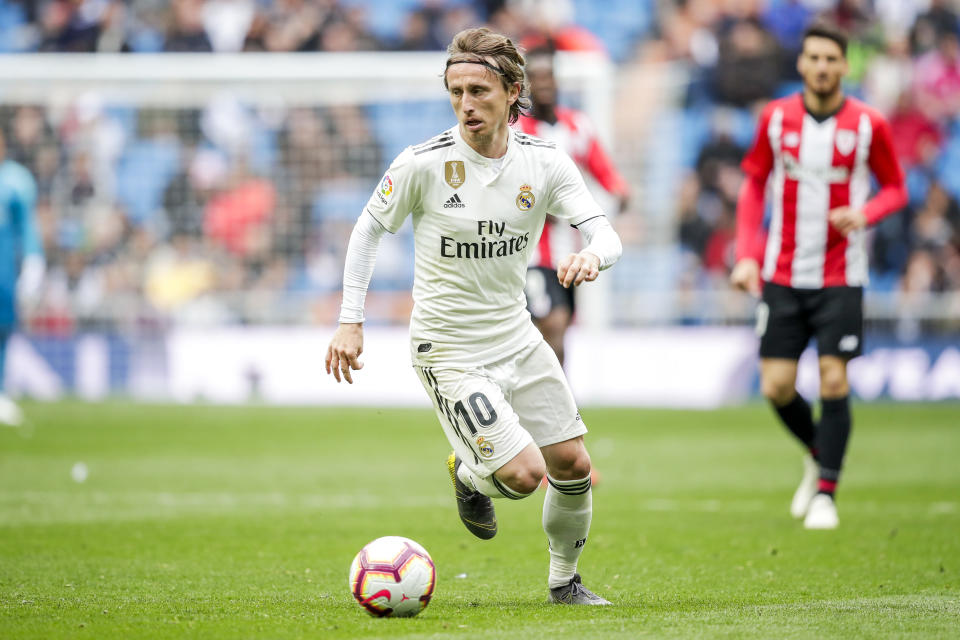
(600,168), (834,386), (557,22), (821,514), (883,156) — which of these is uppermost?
(557,22)

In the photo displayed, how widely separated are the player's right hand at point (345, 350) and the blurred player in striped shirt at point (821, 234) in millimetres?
3289

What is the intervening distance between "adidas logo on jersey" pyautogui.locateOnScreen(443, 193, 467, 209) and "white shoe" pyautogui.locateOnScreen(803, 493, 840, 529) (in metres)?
3.43

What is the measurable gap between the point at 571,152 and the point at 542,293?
1.06 metres

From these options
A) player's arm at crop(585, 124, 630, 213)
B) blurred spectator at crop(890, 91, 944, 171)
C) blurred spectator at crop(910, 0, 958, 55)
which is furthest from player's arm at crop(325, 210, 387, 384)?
blurred spectator at crop(910, 0, 958, 55)

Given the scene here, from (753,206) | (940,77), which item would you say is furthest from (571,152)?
(940,77)

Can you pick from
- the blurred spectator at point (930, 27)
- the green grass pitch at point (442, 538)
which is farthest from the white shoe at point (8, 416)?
the blurred spectator at point (930, 27)

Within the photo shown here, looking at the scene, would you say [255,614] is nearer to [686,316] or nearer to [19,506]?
[19,506]

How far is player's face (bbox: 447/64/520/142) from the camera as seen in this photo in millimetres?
5258

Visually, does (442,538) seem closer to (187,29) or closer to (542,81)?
(542,81)

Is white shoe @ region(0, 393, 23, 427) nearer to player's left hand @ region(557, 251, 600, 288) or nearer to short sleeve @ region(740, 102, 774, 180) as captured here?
short sleeve @ region(740, 102, 774, 180)

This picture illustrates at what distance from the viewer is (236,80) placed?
17.9 meters

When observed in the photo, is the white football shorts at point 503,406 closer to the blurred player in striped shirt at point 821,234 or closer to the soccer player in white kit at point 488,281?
the soccer player in white kit at point 488,281

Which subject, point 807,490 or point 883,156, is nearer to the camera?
point 883,156

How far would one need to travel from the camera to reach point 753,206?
26.9ft
